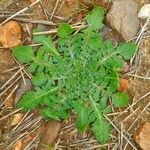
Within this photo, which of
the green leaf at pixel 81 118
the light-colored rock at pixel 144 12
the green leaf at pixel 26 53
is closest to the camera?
the green leaf at pixel 81 118

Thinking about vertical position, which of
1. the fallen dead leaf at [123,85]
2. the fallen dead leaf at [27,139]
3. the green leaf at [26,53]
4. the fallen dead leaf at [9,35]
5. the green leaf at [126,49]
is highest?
the fallen dead leaf at [9,35]

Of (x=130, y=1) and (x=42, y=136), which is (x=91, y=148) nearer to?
(x=42, y=136)

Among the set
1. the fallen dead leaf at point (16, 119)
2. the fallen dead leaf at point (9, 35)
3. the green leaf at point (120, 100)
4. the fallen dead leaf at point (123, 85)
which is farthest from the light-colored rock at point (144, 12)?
the fallen dead leaf at point (16, 119)

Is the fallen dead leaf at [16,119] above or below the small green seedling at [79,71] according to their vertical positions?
below

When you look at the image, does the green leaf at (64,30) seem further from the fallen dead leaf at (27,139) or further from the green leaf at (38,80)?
the fallen dead leaf at (27,139)

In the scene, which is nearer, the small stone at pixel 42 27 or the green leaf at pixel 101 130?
the green leaf at pixel 101 130

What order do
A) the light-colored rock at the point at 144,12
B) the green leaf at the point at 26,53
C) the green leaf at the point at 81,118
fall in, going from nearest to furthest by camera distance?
the green leaf at the point at 81,118 < the green leaf at the point at 26,53 < the light-colored rock at the point at 144,12

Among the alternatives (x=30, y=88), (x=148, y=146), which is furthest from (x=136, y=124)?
(x=30, y=88)
